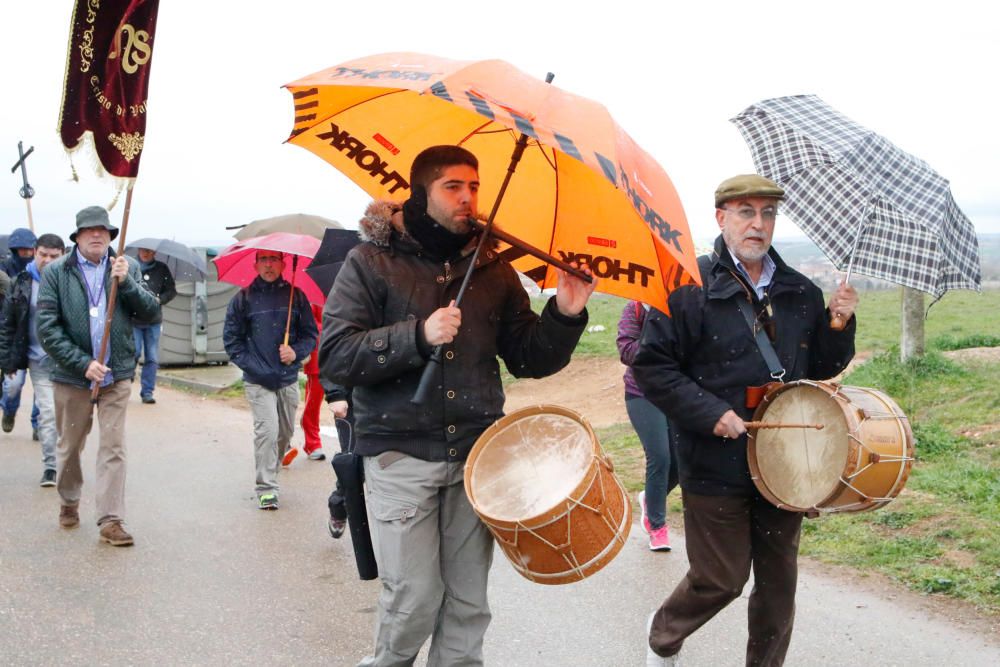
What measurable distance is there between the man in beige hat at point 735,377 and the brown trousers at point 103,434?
12.6 feet

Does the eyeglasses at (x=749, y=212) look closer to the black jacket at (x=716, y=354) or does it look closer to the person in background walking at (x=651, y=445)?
the black jacket at (x=716, y=354)

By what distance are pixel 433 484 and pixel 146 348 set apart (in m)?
9.76

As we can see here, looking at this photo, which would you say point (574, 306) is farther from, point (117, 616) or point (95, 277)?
point (95, 277)

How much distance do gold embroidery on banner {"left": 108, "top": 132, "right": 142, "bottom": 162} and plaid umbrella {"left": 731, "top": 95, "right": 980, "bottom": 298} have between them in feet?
A: 9.35

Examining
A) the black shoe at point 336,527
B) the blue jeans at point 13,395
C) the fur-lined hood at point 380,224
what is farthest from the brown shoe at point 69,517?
the fur-lined hood at point 380,224

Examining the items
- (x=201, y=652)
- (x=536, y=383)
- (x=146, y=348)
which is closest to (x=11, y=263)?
(x=146, y=348)

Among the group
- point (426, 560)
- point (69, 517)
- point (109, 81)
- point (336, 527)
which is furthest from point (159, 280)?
point (426, 560)

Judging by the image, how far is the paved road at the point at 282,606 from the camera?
4.92 metres

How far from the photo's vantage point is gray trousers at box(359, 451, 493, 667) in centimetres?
363

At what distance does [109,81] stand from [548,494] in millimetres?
2894

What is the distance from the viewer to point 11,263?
10984mm

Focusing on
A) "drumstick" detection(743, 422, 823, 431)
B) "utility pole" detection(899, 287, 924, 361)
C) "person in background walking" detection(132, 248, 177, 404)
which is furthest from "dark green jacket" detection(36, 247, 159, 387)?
"utility pole" detection(899, 287, 924, 361)

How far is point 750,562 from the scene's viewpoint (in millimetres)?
4133

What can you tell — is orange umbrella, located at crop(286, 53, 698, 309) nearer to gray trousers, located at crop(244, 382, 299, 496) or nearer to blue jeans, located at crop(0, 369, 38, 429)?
gray trousers, located at crop(244, 382, 299, 496)
